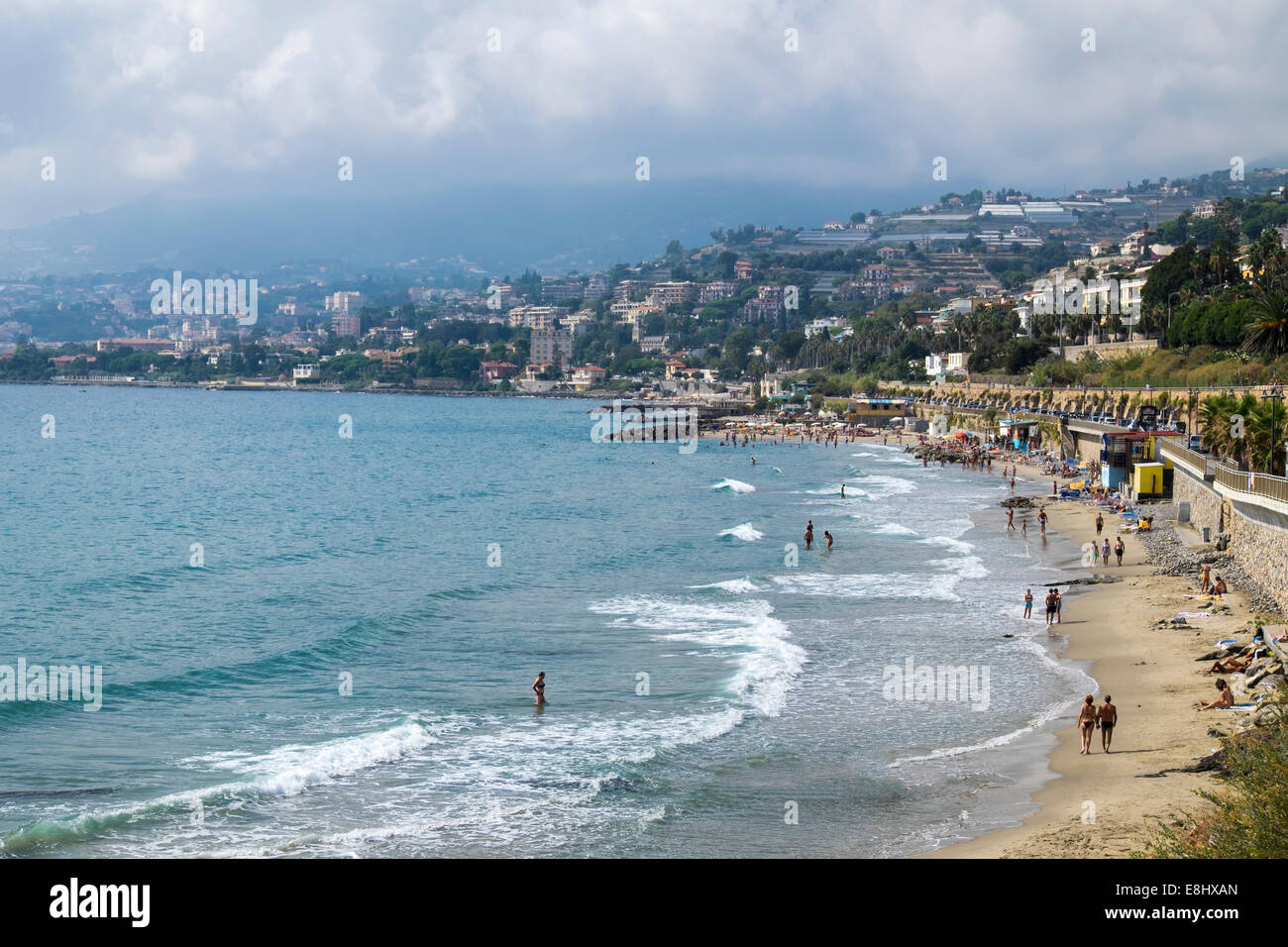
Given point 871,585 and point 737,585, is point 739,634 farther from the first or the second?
point 871,585

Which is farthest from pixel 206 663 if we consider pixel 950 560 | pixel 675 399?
pixel 675 399

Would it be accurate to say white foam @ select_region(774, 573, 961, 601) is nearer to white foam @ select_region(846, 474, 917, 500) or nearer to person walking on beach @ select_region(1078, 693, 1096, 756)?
person walking on beach @ select_region(1078, 693, 1096, 756)

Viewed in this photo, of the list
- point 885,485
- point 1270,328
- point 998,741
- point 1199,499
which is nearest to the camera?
point 998,741

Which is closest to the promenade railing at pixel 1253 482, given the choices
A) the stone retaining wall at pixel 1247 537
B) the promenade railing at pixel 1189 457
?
the stone retaining wall at pixel 1247 537

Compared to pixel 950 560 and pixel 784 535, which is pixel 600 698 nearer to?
pixel 950 560

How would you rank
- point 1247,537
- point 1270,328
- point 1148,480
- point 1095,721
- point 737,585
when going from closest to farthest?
point 1095,721 → point 1247,537 → point 737,585 → point 1148,480 → point 1270,328

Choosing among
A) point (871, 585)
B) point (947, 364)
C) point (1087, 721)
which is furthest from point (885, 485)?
point (947, 364)

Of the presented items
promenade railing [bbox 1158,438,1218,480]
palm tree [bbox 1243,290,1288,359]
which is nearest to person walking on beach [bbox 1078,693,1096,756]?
promenade railing [bbox 1158,438,1218,480]

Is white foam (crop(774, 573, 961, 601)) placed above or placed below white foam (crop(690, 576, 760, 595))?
above
